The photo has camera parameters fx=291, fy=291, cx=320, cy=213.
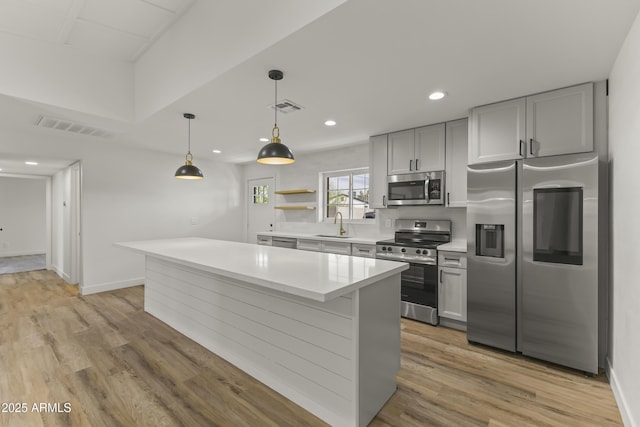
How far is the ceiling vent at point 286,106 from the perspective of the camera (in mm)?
2909

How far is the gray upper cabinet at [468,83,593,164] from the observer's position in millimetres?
2441

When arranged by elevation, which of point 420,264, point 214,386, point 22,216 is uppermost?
point 22,216

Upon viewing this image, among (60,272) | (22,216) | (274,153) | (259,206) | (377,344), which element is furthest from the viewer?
(22,216)

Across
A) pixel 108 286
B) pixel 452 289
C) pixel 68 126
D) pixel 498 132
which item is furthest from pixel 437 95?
pixel 108 286

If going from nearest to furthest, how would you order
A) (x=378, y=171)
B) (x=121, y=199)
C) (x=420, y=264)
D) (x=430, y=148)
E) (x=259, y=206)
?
(x=420, y=264), (x=430, y=148), (x=378, y=171), (x=121, y=199), (x=259, y=206)

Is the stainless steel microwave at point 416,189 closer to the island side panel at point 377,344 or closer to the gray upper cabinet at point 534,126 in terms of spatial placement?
the gray upper cabinet at point 534,126

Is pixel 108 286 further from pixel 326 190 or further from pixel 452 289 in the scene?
pixel 452 289

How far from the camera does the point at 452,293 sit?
10.6 feet

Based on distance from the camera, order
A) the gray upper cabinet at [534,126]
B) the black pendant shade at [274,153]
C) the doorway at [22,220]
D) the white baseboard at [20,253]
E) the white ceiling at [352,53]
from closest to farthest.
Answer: the white ceiling at [352,53] < the black pendant shade at [274,153] < the gray upper cabinet at [534,126] < the doorway at [22,220] < the white baseboard at [20,253]

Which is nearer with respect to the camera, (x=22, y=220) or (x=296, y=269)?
(x=296, y=269)

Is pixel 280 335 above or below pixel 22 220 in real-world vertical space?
below

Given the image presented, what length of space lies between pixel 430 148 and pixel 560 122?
132 centimetres

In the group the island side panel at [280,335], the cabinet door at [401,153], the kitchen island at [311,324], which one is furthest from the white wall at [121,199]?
the cabinet door at [401,153]

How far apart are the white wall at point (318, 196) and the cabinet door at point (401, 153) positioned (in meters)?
0.61
